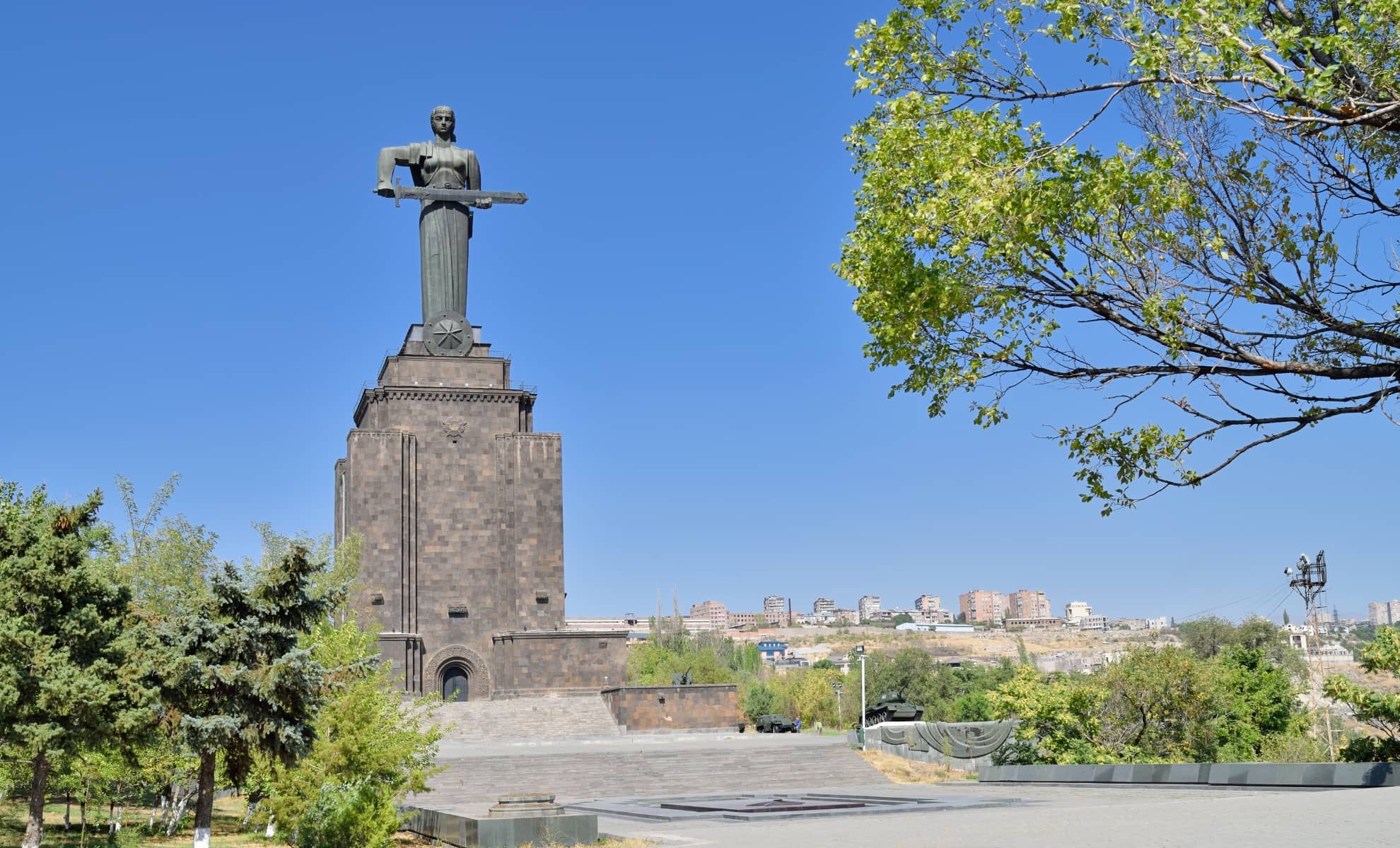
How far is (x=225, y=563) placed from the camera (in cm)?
1692

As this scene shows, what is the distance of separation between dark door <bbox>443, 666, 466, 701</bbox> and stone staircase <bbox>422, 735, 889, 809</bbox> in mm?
13024

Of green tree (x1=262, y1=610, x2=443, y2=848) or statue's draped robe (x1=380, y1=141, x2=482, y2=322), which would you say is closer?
green tree (x1=262, y1=610, x2=443, y2=848)

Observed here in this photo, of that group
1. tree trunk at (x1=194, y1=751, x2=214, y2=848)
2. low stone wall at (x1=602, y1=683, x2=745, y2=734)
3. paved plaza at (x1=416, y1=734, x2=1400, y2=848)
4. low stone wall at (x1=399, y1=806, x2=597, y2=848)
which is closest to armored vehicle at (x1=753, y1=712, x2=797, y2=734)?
low stone wall at (x1=602, y1=683, x2=745, y2=734)

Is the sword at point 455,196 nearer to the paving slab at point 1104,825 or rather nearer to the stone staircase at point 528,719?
the stone staircase at point 528,719

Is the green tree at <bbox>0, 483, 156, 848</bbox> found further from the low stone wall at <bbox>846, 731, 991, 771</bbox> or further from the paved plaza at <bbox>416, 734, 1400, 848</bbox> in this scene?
the low stone wall at <bbox>846, 731, 991, 771</bbox>

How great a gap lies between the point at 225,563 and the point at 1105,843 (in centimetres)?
1110

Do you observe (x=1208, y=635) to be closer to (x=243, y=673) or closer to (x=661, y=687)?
(x=661, y=687)

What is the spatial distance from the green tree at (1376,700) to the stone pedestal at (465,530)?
98.7 feet

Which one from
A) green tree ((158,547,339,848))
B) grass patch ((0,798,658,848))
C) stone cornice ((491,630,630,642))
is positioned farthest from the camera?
stone cornice ((491,630,630,642))

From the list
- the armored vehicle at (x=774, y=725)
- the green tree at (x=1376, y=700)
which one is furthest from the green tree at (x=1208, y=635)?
the green tree at (x=1376, y=700)

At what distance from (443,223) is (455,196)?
3.96 ft

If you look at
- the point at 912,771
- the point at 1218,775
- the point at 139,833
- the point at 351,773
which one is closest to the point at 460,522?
the point at 912,771

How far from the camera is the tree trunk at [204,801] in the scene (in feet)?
54.6

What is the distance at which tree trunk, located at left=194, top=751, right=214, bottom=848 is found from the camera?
1664 centimetres
